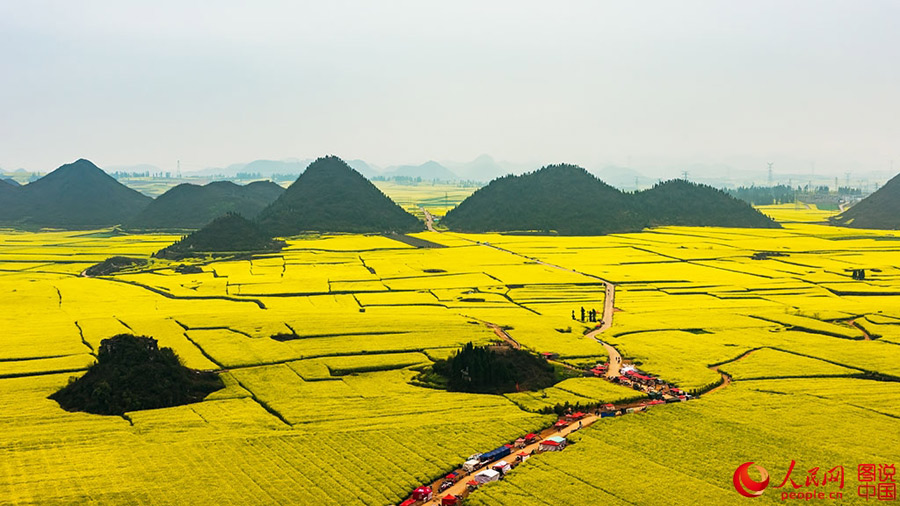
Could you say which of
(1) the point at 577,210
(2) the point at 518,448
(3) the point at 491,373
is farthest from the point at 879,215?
(2) the point at 518,448

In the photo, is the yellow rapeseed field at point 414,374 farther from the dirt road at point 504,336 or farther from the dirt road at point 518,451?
the dirt road at point 518,451

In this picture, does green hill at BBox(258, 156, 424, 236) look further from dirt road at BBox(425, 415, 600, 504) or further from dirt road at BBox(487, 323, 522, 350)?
dirt road at BBox(425, 415, 600, 504)

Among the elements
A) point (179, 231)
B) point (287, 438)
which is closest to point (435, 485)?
point (287, 438)

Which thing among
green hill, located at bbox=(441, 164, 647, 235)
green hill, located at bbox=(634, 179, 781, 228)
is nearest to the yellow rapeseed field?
green hill, located at bbox=(441, 164, 647, 235)

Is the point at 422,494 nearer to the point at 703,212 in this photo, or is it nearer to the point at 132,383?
the point at 132,383

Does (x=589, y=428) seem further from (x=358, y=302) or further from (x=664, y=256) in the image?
(x=664, y=256)

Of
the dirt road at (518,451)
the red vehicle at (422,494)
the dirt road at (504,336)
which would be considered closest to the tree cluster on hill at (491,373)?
the dirt road at (504,336)
